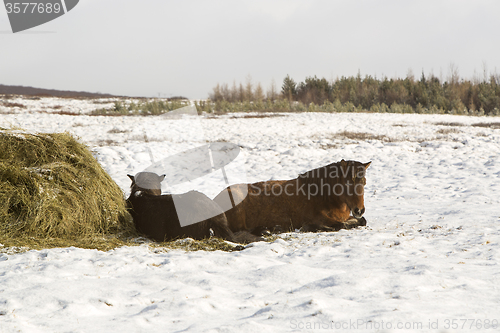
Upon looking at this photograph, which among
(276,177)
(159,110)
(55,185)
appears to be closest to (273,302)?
(55,185)

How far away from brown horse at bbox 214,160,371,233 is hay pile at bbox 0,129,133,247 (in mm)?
1473

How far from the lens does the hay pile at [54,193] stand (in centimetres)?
390

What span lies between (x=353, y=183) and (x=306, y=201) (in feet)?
2.26

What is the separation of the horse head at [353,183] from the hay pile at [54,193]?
114 inches

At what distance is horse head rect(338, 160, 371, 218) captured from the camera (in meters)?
4.70

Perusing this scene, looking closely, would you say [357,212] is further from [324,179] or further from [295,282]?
[295,282]

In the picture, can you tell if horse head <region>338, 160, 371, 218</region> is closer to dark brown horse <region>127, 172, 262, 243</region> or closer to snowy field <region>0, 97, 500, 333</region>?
snowy field <region>0, 97, 500, 333</region>

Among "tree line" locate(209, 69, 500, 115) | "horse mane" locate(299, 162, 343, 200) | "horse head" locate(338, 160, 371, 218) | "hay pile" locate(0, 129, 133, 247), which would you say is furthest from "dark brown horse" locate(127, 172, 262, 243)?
"tree line" locate(209, 69, 500, 115)

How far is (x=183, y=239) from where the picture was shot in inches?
167

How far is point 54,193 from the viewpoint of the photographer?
13.3 feet

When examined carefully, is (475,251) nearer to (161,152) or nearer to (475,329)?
(475,329)
